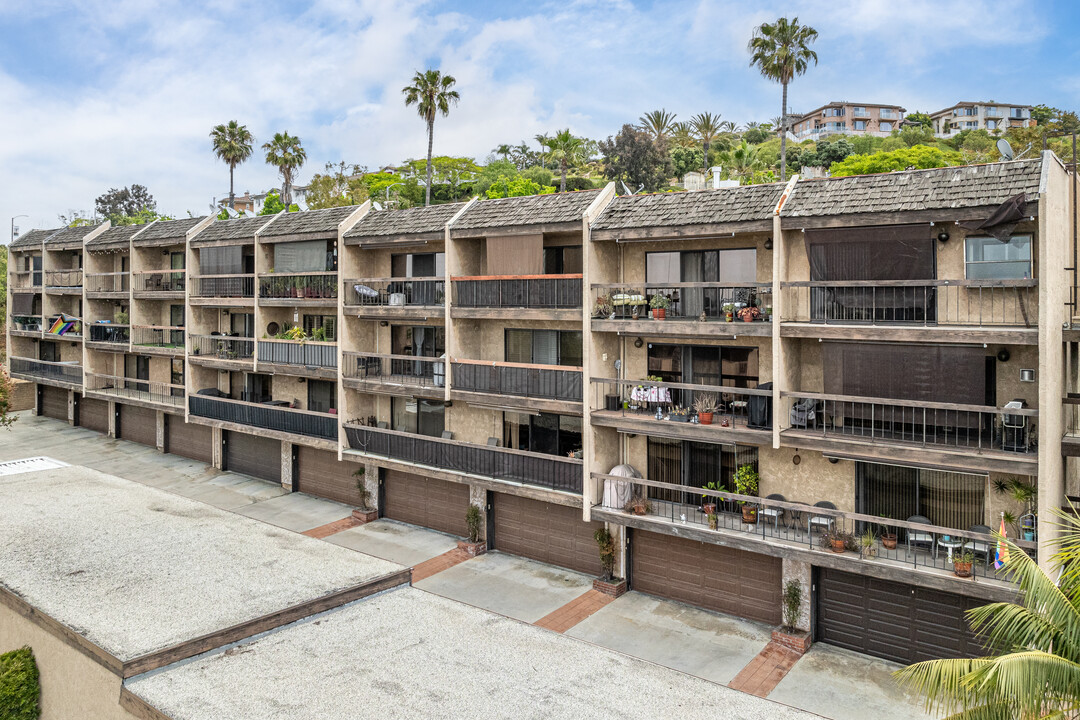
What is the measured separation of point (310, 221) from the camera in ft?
95.9

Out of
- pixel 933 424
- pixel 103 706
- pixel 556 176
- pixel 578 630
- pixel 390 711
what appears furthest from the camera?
pixel 556 176

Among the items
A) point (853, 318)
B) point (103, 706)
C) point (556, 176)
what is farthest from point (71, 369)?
point (556, 176)

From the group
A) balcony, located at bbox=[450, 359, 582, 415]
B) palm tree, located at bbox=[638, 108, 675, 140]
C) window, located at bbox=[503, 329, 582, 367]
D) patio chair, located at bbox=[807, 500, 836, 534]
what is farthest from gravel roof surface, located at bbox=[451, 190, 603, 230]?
palm tree, located at bbox=[638, 108, 675, 140]

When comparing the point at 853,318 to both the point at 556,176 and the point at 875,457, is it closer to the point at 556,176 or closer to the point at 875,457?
the point at 875,457

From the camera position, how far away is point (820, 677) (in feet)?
55.2

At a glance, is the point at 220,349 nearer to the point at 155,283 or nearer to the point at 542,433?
the point at 155,283

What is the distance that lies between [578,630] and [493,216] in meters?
12.9

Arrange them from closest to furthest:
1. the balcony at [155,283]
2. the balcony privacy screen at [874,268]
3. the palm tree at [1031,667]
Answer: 1. the palm tree at [1031,667]
2. the balcony privacy screen at [874,268]
3. the balcony at [155,283]

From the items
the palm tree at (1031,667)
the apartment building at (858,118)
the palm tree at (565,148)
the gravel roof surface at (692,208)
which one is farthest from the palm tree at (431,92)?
the apartment building at (858,118)

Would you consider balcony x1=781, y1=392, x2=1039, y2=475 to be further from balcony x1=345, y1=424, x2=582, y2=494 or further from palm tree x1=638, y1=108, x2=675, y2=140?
palm tree x1=638, y1=108, x2=675, y2=140

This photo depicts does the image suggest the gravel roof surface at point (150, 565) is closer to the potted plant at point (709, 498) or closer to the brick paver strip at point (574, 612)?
the brick paver strip at point (574, 612)

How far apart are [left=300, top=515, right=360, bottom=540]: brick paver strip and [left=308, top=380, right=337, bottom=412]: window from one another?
4.76m

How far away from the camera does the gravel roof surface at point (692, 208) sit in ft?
61.5

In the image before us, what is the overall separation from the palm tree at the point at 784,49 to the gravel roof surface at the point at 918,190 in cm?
2751
